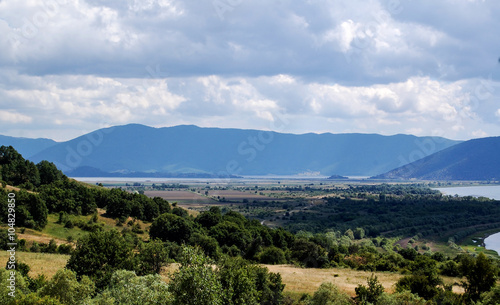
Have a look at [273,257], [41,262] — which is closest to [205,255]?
[273,257]

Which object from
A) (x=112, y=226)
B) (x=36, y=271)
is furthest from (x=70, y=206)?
(x=36, y=271)

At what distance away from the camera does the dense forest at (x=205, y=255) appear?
86.3 feet

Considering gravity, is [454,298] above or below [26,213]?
below

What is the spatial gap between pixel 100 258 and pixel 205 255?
17892 millimetres

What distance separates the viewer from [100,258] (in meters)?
40.1

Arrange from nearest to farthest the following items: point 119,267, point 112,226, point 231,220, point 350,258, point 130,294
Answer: point 130,294, point 119,267, point 350,258, point 112,226, point 231,220

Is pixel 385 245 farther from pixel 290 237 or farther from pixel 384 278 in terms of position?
pixel 384 278

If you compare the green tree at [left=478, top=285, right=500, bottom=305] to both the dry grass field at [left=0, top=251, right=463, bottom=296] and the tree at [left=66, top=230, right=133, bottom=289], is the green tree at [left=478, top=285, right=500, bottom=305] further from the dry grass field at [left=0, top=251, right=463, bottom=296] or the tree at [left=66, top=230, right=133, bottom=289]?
the tree at [left=66, top=230, right=133, bottom=289]

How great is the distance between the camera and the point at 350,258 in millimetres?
63156

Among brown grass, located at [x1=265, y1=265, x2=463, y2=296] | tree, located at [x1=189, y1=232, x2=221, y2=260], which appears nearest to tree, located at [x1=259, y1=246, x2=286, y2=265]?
brown grass, located at [x1=265, y1=265, x2=463, y2=296]

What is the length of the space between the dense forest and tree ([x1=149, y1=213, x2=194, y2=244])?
0.49 feet

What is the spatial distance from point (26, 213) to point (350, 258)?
1787 inches

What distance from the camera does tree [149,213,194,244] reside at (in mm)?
67500

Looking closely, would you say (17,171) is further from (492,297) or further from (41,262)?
(492,297)
